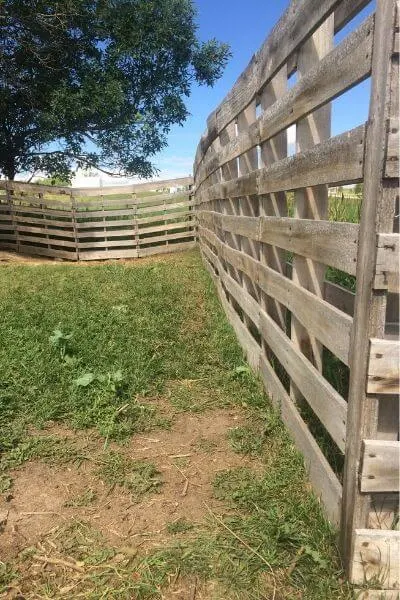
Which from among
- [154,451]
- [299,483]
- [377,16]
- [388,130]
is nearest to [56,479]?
[154,451]

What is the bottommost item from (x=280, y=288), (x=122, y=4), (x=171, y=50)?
(x=280, y=288)

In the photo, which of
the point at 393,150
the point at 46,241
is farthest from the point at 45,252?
the point at 393,150

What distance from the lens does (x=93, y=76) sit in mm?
12297

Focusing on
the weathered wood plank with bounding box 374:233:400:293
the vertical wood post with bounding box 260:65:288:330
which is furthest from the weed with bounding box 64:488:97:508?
the weathered wood plank with bounding box 374:233:400:293

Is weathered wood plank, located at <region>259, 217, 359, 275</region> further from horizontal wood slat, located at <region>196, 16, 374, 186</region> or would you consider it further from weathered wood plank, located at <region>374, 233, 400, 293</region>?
horizontal wood slat, located at <region>196, 16, 374, 186</region>

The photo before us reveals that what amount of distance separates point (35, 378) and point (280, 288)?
207 cm

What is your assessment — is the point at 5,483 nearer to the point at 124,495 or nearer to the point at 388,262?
the point at 124,495

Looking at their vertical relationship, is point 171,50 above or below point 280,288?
above

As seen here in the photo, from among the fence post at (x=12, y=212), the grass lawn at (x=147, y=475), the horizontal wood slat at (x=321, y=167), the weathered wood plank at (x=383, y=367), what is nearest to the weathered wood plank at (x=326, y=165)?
the horizontal wood slat at (x=321, y=167)

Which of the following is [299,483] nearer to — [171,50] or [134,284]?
[134,284]

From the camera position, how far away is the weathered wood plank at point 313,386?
2014mm

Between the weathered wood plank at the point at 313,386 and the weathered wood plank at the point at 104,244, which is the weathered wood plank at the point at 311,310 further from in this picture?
the weathered wood plank at the point at 104,244

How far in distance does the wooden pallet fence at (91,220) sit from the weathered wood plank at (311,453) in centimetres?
928

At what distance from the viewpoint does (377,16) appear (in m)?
1.54
